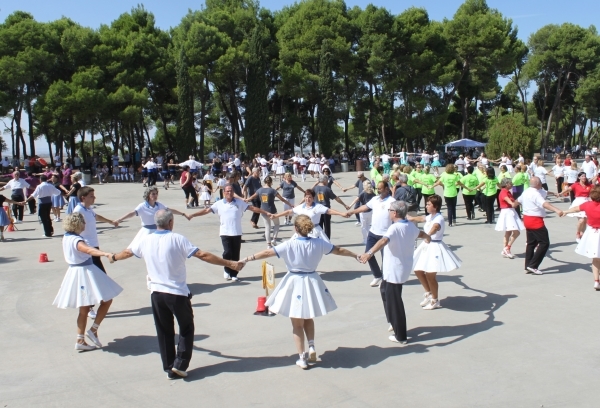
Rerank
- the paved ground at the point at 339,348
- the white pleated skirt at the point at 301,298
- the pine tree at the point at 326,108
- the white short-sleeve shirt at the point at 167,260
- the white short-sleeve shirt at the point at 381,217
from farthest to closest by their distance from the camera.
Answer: the pine tree at the point at 326,108 → the white short-sleeve shirt at the point at 381,217 → the white pleated skirt at the point at 301,298 → the white short-sleeve shirt at the point at 167,260 → the paved ground at the point at 339,348

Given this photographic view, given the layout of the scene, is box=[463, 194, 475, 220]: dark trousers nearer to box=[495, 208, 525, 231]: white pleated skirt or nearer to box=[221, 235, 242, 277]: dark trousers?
box=[495, 208, 525, 231]: white pleated skirt

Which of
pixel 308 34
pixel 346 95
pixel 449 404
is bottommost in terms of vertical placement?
pixel 449 404

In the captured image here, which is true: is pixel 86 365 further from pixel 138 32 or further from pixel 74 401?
pixel 138 32

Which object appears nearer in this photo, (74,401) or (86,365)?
(74,401)

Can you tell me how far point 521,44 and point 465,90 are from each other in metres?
8.57

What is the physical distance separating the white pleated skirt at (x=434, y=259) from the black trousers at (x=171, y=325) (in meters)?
3.57

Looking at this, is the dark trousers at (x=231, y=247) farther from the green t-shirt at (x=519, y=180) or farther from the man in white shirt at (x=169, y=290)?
the green t-shirt at (x=519, y=180)

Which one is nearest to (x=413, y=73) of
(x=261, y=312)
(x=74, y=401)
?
(x=261, y=312)

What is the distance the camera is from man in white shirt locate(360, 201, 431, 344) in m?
6.82

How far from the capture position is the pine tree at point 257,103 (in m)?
41.2

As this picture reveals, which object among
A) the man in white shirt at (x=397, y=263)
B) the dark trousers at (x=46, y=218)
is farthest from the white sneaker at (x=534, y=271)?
the dark trousers at (x=46, y=218)

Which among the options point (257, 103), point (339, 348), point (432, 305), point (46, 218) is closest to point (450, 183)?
point (432, 305)

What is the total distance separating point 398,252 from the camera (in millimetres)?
6898

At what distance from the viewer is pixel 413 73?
46656 millimetres
